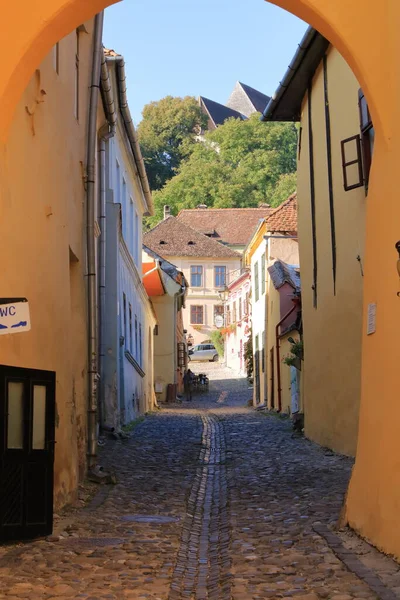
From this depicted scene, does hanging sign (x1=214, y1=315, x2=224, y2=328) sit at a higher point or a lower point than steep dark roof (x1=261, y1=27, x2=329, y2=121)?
lower

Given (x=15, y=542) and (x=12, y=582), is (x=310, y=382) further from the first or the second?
(x=12, y=582)

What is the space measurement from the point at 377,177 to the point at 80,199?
237 inches

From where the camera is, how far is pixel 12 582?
628 centimetres

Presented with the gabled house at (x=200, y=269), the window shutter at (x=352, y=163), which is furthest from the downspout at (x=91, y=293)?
the gabled house at (x=200, y=269)

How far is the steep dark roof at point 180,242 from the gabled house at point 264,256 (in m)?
33.1

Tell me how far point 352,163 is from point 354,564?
27.2ft

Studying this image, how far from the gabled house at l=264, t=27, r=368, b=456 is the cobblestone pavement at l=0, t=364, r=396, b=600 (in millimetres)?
1164

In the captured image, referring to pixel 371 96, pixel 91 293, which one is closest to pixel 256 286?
pixel 91 293

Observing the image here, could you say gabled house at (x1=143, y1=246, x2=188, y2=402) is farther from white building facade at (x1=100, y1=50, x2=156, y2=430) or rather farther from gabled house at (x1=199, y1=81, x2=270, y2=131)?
gabled house at (x1=199, y1=81, x2=270, y2=131)

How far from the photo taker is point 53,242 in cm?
992

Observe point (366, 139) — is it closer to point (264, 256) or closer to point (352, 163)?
point (352, 163)

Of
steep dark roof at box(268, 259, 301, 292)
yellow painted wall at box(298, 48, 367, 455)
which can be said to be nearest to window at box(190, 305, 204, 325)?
steep dark roof at box(268, 259, 301, 292)

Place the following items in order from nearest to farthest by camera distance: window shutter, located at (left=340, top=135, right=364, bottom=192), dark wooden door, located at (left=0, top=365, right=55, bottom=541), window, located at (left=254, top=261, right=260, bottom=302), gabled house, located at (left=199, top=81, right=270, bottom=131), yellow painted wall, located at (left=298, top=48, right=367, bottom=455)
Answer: dark wooden door, located at (left=0, top=365, right=55, bottom=541)
window shutter, located at (left=340, top=135, right=364, bottom=192)
yellow painted wall, located at (left=298, top=48, right=367, bottom=455)
window, located at (left=254, top=261, right=260, bottom=302)
gabled house, located at (left=199, top=81, right=270, bottom=131)

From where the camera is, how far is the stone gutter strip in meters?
5.69
